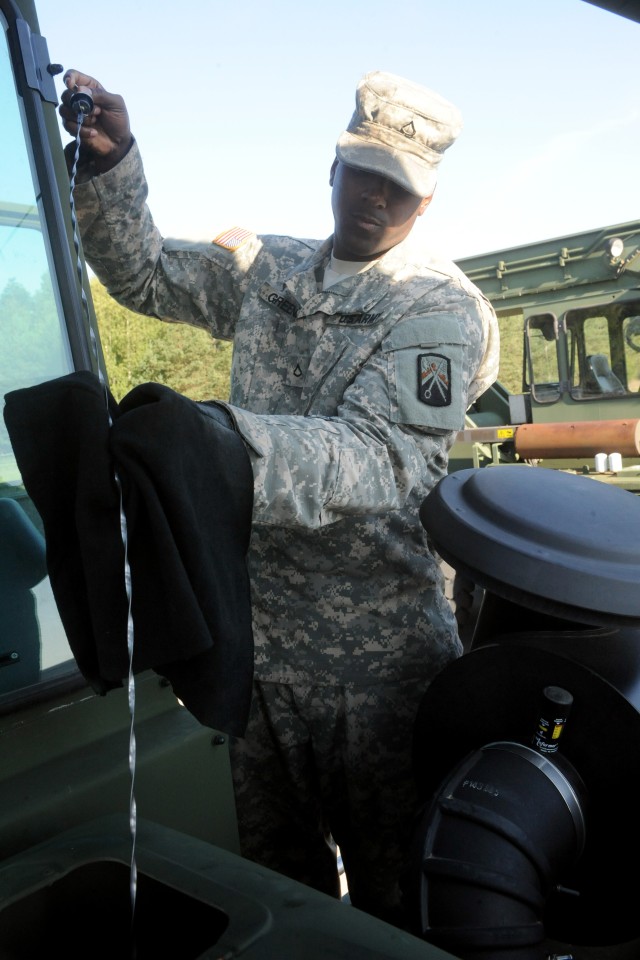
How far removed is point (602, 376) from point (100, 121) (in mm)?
7218

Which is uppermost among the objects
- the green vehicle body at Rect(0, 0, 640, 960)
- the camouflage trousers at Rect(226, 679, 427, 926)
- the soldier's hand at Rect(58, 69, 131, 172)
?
the soldier's hand at Rect(58, 69, 131, 172)

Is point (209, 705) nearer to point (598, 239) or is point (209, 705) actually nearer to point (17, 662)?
point (17, 662)

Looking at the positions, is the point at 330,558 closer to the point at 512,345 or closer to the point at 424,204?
the point at 424,204

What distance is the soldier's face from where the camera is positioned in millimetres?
1999

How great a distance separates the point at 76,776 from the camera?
3.89 ft

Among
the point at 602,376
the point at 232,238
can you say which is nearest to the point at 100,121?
the point at 232,238

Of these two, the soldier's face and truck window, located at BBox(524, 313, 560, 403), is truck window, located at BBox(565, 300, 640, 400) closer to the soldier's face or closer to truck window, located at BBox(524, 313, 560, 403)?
truck window, located at BBox(524, 313, 560, 403)

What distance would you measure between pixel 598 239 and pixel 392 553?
747cm

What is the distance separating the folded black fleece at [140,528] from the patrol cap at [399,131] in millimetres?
1086

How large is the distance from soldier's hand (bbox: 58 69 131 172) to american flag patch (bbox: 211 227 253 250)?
0.40 meters

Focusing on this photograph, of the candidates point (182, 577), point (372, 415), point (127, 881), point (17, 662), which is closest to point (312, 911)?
point (127, 881)

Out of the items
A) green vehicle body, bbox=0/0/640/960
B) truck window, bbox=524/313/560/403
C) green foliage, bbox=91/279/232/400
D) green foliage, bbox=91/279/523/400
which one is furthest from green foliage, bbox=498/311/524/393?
green vehicle body, bbox=0/0/640/960

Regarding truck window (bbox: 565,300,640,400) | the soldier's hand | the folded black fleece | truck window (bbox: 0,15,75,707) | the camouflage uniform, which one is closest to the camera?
the folded black fleece

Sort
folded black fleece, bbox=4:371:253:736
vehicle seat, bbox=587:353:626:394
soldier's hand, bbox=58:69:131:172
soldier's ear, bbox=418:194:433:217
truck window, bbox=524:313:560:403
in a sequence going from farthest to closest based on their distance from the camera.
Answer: truck window, bbox=524:313:560:403
vehicle seat, bbox=587:353:626:394
soldier's ear, bbox=418:194:433:217
soldier's hand, bbox=58:69:131:172
folded black fleece, bbox=4:371:253:736
